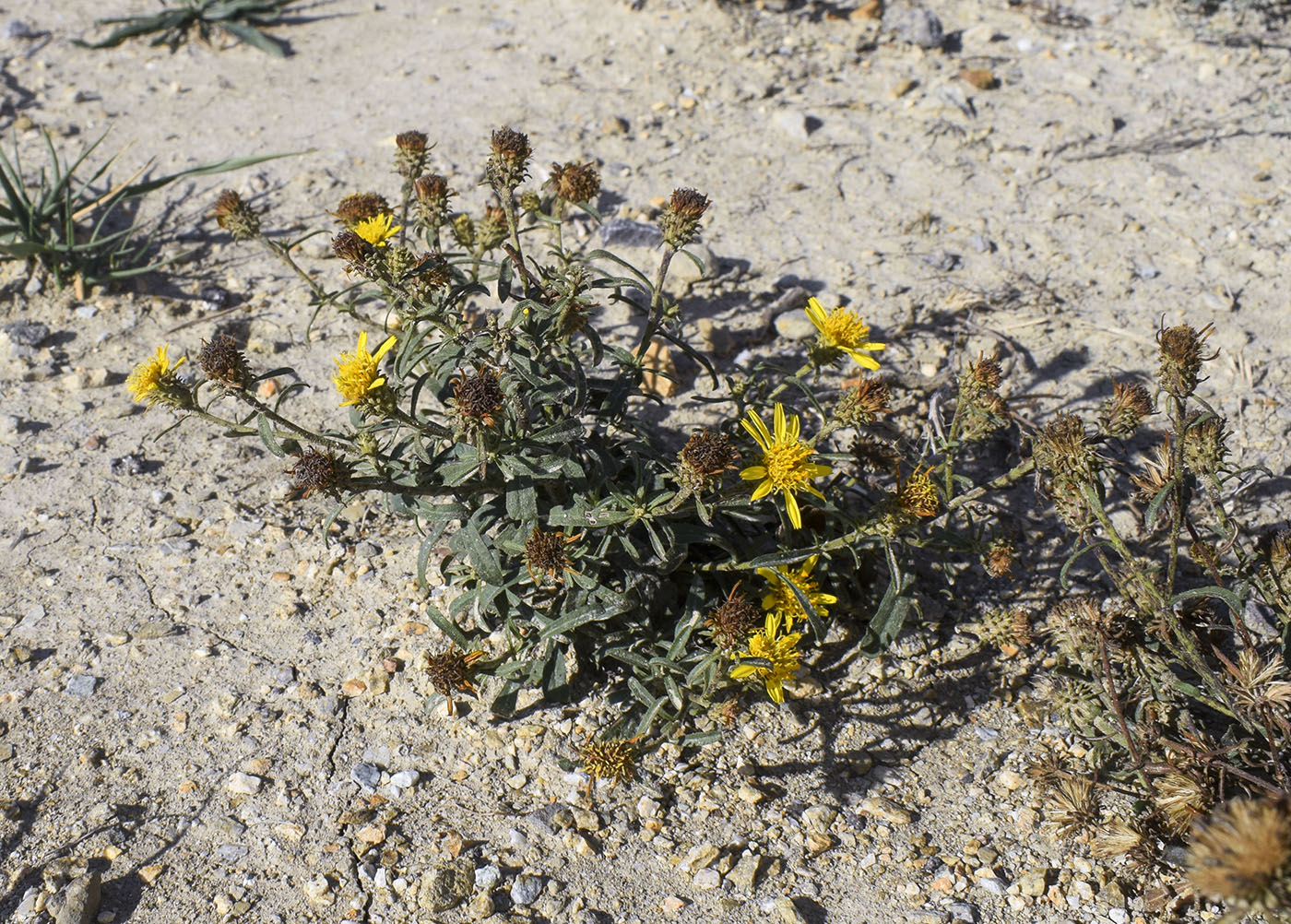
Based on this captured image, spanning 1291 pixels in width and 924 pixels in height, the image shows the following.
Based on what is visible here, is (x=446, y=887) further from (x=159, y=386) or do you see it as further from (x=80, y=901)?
(x=159, y=386)

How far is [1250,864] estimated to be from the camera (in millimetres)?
1719

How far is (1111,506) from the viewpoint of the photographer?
150 inches

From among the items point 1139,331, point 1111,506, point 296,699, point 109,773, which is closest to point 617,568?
point 296,699

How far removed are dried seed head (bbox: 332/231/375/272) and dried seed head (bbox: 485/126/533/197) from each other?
453 millimetres

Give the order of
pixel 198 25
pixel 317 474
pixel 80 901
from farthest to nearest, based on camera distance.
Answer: pixel 198 25 < pixel 80 901 < pixel 317 474

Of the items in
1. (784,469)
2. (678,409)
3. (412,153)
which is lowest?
(678,409)

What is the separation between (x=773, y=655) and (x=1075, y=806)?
919 mm

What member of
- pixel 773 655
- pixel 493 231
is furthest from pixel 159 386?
pixel 773 655

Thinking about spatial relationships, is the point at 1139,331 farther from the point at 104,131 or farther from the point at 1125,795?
the point at 104,131

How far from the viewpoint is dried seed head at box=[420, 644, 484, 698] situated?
2994mm

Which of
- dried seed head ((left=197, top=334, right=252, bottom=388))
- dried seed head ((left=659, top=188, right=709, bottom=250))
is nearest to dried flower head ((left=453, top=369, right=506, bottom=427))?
dried seed head ((left=197, top=334, right=252, bottom=388))

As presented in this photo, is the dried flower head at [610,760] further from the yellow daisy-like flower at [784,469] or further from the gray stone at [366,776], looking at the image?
the yellow daisy-like flower at [784,469]

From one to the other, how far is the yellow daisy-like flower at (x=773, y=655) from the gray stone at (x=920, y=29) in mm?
4216

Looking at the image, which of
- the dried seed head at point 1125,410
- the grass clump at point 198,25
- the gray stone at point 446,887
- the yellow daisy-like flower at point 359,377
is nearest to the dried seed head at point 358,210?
the yellow daisy-like flower at point 359,377
